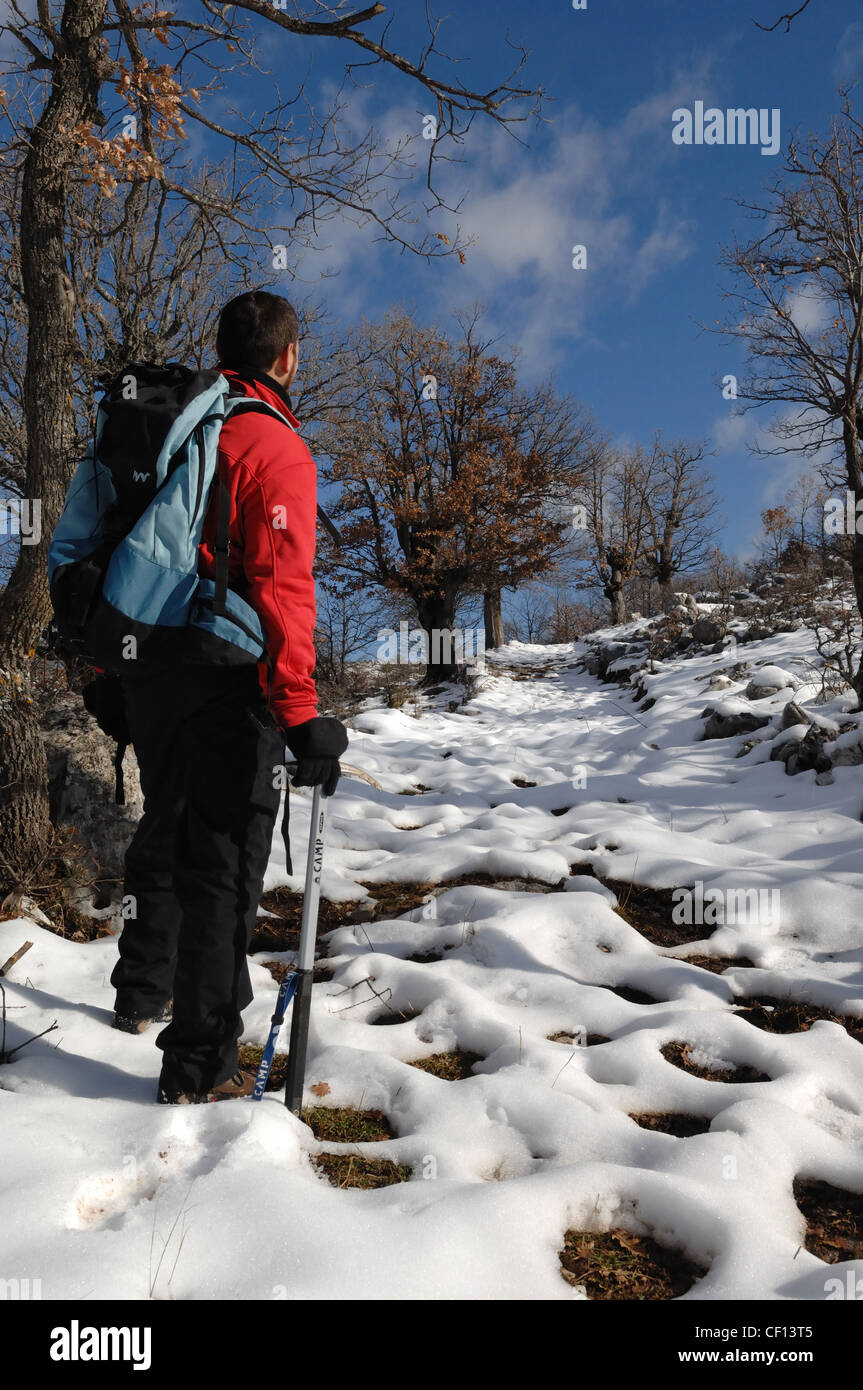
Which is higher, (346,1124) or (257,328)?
(257,328)

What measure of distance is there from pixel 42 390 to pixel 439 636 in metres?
13.1

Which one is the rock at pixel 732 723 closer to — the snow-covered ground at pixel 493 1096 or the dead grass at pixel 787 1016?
the snow-covered ground at pixel 493 1096

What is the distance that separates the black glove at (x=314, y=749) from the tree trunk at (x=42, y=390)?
2.21 meters

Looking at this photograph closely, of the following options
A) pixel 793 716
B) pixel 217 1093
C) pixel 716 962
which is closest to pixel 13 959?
pixel 217 1093

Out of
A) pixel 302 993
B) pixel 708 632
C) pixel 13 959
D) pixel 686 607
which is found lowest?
pixel 13 959

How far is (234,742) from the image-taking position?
2.27 m

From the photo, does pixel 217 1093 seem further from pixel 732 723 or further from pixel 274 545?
pixel 732 723

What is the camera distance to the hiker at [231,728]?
216cm

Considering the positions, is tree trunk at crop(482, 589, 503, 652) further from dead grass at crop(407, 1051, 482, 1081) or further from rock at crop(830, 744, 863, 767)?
dead grass at crop(407, 1051, 482, 1081)

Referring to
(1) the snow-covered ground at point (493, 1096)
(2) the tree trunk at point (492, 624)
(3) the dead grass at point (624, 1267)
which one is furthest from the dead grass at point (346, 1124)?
(2) the tree trunk at point (492, 624)

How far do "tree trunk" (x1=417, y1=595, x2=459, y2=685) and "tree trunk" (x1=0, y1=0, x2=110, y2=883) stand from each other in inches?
493

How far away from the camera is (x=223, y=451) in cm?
226

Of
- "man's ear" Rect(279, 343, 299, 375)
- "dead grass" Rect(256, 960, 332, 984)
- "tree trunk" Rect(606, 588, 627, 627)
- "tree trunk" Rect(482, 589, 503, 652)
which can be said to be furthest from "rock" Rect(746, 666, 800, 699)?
"tree trunk" Rect(606, 588, 627, 627)
